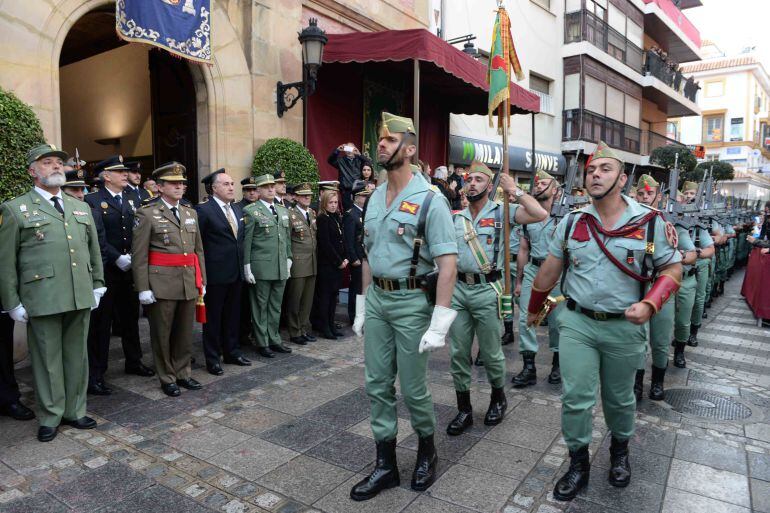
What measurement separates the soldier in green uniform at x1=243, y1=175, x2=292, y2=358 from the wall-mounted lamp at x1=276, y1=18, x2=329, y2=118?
10.3ft

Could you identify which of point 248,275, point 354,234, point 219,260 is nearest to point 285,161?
point 354,234

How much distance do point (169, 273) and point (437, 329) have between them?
3003mm

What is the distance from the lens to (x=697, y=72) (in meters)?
51.5

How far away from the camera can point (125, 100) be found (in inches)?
494

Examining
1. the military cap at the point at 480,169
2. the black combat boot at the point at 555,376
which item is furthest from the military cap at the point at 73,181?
the black combat boot at the point at 555,376

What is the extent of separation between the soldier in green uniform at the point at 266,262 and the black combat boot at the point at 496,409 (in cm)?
286

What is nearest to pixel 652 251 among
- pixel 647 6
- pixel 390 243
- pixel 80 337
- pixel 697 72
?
pixel 390 243

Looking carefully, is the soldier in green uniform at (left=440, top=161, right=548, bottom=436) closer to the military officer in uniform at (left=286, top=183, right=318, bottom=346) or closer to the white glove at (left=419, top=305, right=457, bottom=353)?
the white glove at (left=419, top=305, right=457, bottom=353)

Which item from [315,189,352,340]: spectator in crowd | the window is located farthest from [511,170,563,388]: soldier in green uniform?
the window

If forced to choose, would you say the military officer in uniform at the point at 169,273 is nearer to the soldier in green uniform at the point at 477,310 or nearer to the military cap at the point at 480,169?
the soldier in green uniform at the point at 477,310

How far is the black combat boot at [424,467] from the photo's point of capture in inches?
131

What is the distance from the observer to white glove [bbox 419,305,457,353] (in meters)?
3.07

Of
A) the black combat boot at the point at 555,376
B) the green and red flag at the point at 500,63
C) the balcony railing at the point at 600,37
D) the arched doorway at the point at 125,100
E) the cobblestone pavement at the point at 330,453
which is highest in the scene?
the balcony railing at the point at 600,37

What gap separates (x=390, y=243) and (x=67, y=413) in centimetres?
295
